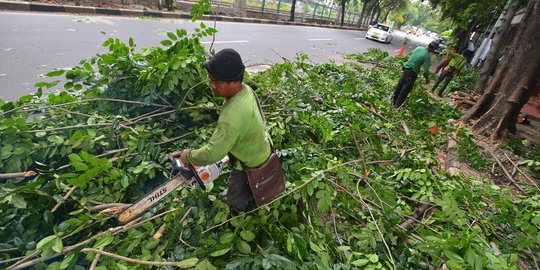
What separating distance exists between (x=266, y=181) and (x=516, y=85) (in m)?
5.87

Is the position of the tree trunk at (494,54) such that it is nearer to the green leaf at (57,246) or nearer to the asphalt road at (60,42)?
the asphalt road at (60,42)

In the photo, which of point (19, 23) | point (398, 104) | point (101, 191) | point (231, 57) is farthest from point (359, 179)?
point (19, 23)

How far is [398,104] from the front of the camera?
20.3 ft

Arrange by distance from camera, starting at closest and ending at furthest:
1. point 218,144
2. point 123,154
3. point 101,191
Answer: point 218,144
point 101,191
point 123,154

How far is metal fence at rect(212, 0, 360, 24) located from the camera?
20859 mm

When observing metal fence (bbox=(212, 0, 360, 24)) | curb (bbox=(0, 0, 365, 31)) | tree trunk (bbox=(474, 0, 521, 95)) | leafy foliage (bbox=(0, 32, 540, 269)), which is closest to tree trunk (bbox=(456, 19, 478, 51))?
tree trunk (bbox=(474, 0, 521, 95))

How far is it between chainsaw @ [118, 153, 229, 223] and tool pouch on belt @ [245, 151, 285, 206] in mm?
295

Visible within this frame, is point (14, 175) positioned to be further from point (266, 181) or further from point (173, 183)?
point (266, 181)


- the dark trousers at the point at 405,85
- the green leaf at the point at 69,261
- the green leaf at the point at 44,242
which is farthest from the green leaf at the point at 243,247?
the dark trousers at the point at 405,85

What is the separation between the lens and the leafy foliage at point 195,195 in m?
1.64

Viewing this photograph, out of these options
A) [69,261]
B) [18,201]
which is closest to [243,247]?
[69,261]

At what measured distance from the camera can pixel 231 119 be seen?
168 centimetres

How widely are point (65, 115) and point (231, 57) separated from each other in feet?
6.16

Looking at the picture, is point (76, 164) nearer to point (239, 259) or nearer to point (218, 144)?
point (218, 144)
